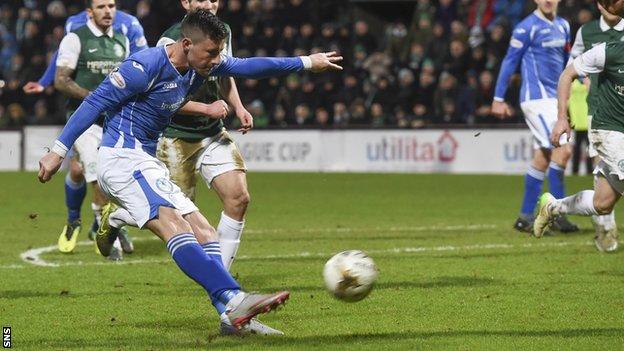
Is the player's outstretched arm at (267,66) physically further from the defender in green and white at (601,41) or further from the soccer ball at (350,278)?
the defender in green and white at (601,41)

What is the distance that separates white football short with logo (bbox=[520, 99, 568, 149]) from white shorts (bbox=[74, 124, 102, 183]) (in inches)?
A: 174

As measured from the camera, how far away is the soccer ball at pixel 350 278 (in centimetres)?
677

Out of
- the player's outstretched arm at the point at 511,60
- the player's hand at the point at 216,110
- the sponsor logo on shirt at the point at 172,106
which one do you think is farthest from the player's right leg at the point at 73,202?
the sponsor logo on shirt at the point at 172,106

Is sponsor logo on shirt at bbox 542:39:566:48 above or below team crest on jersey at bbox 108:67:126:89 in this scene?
below

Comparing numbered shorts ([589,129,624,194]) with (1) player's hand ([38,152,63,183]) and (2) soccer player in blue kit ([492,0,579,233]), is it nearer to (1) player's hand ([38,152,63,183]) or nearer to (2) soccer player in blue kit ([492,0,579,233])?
(2) soccer player in blue kit ([492,0,579,233])

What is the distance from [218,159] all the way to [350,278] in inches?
80.9

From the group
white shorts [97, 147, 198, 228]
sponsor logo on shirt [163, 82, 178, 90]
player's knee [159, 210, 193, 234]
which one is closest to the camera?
player's knee [159, 210, 193, 234]

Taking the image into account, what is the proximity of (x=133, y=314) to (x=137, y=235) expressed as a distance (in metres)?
5.18

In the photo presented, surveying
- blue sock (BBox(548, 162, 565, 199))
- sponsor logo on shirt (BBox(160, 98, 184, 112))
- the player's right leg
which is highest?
sponsor logo on shirt (BBox(160, 98, 184, 112))

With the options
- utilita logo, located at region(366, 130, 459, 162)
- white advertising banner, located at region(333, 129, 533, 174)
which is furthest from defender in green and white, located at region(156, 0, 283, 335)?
utilita logo, located at region(366, 130, 459, 162)

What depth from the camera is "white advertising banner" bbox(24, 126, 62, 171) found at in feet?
82.9

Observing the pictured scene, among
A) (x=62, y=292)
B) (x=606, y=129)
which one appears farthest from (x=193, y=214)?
(x=606, y=129)

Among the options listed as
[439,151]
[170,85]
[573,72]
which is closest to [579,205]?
[573,72]

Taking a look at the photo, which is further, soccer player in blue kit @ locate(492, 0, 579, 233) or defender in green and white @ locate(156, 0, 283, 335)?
soccer player in blue kit @ locate(492, 0, 579, 233)
